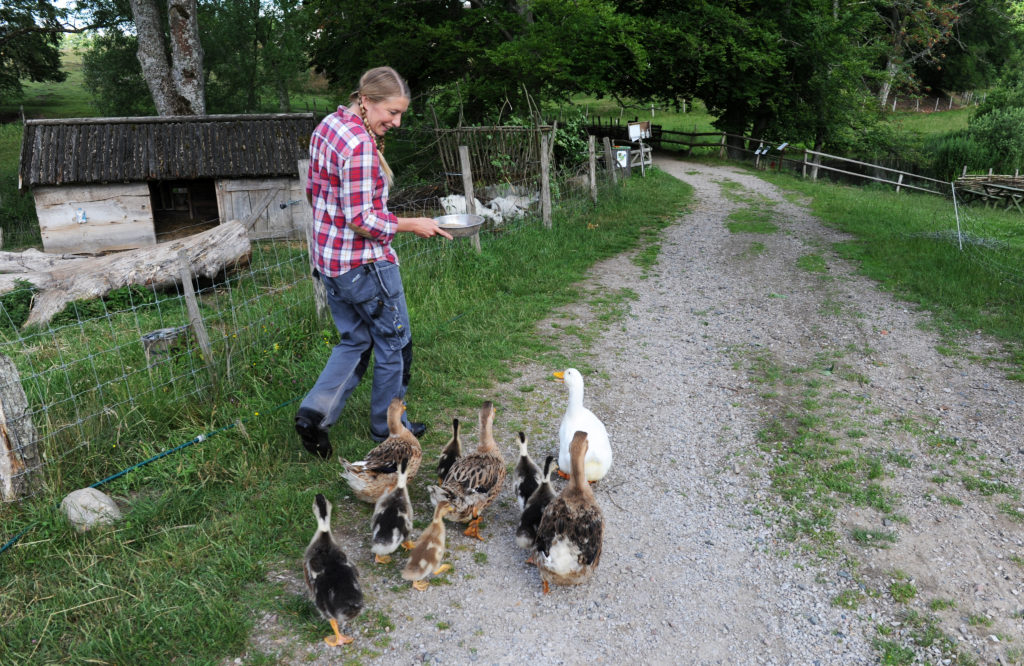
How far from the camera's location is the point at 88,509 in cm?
444

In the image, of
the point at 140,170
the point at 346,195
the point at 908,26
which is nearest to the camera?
the point at 346,195

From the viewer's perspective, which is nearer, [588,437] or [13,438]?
[13,438]

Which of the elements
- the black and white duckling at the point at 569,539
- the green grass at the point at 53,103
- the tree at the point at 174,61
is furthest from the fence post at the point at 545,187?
the green grass at the point at 53,103

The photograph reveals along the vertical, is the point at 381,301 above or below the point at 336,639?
above

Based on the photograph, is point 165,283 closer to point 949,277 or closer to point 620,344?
point 620,344

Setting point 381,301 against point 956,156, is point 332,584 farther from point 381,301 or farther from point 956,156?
point 956,156

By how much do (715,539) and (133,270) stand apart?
910 cm

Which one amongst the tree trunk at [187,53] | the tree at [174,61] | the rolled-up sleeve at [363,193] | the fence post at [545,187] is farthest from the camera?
the tree at [174,61]

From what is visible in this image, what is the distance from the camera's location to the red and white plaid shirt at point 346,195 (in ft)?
13.8

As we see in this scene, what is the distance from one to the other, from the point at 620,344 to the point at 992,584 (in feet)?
14.2

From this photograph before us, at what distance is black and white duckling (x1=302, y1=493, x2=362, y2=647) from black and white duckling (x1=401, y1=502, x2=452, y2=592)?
1.22ft

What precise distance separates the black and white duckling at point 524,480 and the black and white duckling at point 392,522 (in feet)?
2.62

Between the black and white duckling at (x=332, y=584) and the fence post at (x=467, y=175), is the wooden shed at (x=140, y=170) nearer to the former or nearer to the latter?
the fence post at (x=467, y=175)

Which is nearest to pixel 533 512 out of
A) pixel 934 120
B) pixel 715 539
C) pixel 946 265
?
pixel 715 539
